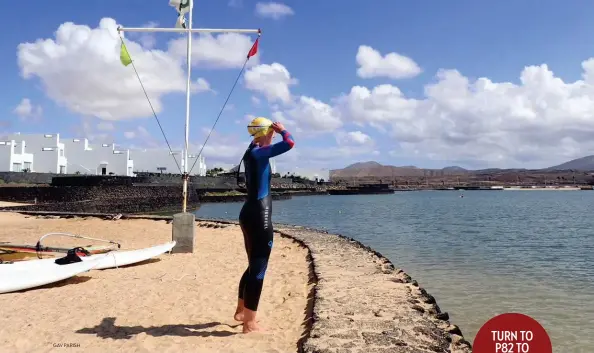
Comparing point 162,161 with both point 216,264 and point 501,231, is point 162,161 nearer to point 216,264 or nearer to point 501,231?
point 501,231

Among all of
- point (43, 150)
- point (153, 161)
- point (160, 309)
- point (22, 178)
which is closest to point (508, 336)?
point (160, 309)

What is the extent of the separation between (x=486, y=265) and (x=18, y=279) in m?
12.8

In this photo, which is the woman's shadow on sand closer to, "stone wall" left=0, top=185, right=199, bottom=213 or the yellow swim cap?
the yellow swim cap

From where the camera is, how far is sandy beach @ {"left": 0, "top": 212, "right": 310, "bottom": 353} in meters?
5.29

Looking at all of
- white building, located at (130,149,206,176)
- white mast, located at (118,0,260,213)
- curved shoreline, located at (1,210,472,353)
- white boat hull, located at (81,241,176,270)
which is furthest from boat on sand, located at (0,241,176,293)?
white building, located at (130,149,206,176)

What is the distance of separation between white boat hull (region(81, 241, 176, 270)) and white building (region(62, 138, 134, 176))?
53648 millimetres

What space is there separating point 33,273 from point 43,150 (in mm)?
52569

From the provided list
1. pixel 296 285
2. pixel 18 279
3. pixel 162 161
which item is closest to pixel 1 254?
pixel 18 279

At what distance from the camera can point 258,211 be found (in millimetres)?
5277

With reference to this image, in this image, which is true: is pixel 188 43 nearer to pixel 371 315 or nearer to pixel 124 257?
pixel 124 257

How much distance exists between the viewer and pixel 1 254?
32.6ft

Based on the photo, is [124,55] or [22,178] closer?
[124,55]

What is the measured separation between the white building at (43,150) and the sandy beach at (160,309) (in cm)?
4962

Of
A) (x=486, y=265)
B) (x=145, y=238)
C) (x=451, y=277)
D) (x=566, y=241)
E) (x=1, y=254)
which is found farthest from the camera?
(x=566, y=241)
